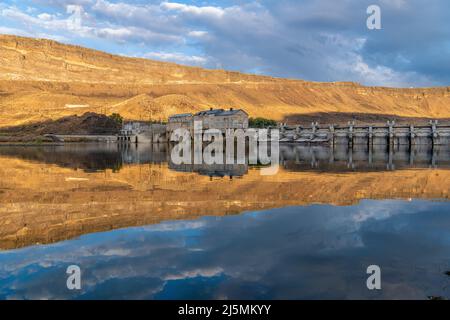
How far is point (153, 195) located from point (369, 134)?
189 ft

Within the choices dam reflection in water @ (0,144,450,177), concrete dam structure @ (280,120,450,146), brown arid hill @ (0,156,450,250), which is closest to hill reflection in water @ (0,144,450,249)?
brown arid hill @ (0,156,450,250)

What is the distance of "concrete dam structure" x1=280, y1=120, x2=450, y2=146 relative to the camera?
70.9m

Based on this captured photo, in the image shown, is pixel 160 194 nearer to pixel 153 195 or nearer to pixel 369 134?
pixel 153 195

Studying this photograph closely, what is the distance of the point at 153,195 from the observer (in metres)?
20.8

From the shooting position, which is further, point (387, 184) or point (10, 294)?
point (387, 184)

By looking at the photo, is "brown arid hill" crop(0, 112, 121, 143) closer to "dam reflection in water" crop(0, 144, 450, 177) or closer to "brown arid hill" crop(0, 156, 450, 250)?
"dam reflection in water" crop(0, 144, 450, 177)

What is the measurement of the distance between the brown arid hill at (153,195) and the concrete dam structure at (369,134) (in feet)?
136

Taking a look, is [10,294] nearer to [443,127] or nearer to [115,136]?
[443,127]

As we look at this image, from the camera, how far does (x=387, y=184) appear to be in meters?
25.3

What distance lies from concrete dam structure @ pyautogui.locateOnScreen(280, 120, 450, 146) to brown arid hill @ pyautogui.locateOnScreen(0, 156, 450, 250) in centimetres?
4155

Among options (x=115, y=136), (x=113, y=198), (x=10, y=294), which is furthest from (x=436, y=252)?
(x=115, y=136)

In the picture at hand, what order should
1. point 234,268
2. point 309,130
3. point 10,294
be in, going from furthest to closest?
point 309,130 → point 234,268 → point 10,294

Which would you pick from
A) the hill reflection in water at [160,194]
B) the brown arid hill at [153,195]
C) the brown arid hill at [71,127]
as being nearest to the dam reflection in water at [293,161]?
the hill reflection in water at [160,194]

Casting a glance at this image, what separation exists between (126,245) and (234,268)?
325 centimetres
